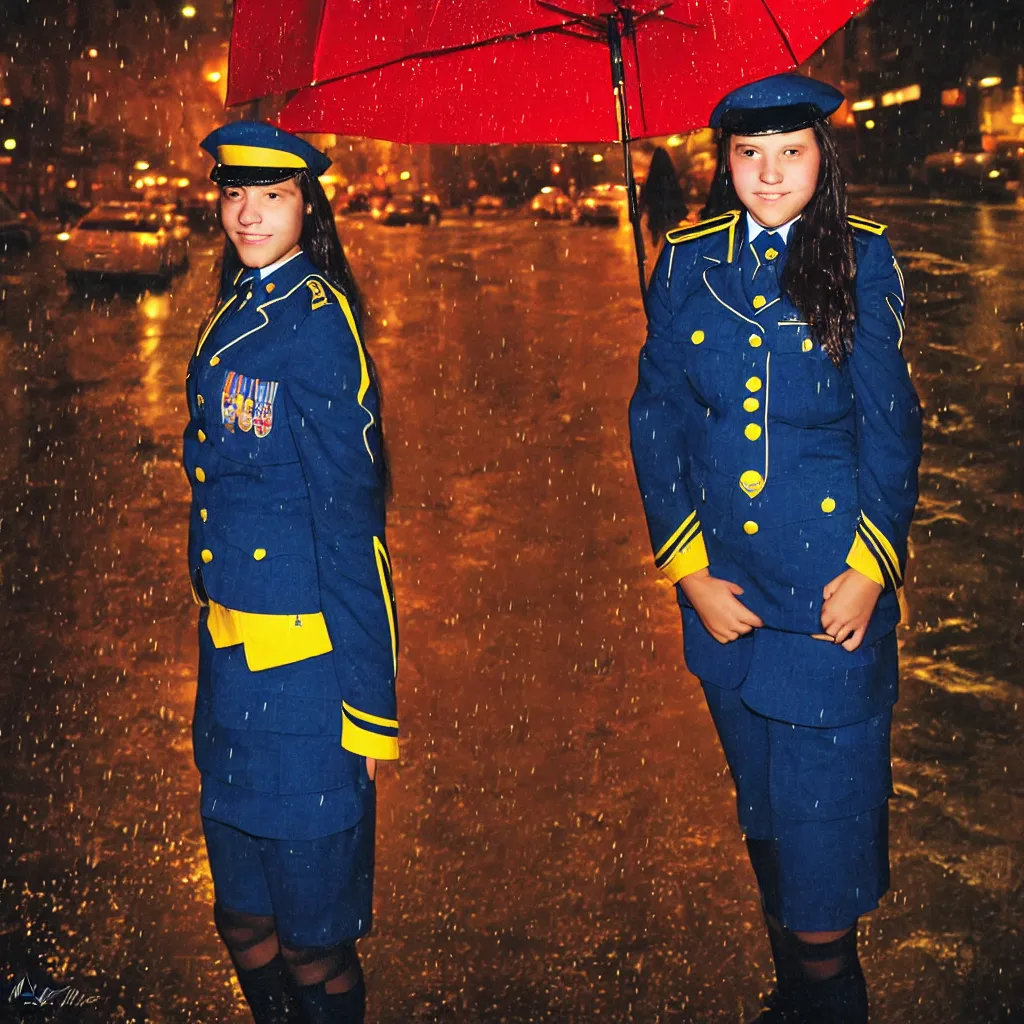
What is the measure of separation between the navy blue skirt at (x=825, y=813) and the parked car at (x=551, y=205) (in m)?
39.7

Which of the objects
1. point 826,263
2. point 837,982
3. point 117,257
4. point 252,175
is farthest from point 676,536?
point 117,257

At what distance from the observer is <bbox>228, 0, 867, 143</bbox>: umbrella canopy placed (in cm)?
357

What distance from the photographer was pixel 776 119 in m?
3.02

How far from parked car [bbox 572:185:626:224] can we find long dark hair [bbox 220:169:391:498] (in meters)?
35.2

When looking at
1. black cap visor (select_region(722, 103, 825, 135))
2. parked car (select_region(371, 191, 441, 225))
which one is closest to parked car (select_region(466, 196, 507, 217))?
parked car (select_region(371, 191, 441, 225))

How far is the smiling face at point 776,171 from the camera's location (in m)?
3.06

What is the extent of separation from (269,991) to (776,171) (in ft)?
6.44

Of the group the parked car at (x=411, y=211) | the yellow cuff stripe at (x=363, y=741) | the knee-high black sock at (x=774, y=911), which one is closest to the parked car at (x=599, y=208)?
the parked car at (x=411, y=211)

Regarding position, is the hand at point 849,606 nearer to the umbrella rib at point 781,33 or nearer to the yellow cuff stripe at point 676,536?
the yellow cuff stripe at point 676,536

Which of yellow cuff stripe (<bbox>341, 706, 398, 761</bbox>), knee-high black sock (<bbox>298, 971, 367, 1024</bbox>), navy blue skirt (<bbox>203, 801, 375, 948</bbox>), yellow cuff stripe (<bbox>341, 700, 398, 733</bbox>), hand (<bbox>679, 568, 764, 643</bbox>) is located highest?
hand (<bbox>679, 568, 764, 643</bbox>)

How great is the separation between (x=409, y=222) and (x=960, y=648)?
122ft

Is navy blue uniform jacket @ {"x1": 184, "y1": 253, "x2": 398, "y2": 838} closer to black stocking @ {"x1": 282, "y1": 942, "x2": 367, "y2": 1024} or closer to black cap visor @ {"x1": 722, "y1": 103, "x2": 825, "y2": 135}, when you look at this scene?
black stocking @ {"x1": 282, "y1": 942, "x2": 367, "y2": 1024}

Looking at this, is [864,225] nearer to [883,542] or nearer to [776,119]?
[776,119]

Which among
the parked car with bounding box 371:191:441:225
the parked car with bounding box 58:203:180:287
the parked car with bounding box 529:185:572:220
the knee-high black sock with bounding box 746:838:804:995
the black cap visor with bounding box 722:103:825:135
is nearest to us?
the black cap visor with bounding box 722:103:825:135
